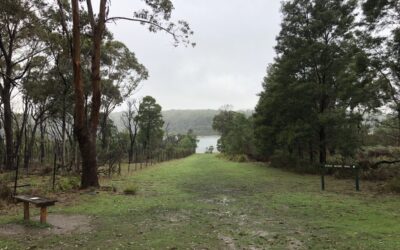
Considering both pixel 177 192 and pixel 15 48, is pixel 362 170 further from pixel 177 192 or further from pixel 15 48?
pixel 15 48

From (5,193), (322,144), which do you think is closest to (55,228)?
(5,193)

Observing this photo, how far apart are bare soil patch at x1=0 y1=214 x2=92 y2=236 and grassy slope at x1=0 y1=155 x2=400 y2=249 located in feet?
1.05

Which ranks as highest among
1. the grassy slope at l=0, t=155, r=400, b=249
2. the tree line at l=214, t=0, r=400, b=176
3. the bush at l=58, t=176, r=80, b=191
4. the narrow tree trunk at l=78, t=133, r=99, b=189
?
the tree line at l=214, t=0, r=400, b=176

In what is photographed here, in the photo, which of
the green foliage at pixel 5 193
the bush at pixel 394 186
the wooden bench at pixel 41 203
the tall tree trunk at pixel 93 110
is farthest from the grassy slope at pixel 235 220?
the tall tree trunk at pixel 93 110

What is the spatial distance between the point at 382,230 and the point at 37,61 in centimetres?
2292

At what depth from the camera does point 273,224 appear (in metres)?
7.85

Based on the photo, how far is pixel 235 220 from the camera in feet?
27.2

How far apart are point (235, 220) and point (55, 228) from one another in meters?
3.76

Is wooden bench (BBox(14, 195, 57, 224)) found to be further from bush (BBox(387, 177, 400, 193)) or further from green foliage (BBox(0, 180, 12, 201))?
bush (BBox(387, 177, 400, 193))

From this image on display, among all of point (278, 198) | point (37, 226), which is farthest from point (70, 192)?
point (278, 198)

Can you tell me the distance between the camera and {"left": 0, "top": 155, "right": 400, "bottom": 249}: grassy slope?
6332mm

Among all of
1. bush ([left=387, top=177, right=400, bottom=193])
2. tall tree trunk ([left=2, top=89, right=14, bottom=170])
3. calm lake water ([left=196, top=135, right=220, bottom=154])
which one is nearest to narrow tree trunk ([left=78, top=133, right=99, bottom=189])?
tall tree trunk ([left=2, top=89, right=14, bottom=170])

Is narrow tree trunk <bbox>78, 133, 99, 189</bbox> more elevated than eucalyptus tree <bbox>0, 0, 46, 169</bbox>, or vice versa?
eucalyptus tree <bbox>0, 0, 46, 169</bbox>

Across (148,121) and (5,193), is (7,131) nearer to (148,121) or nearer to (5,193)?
(5,193)
